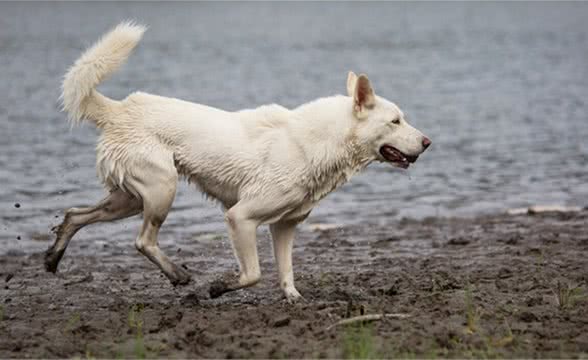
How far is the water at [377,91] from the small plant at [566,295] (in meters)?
4.76

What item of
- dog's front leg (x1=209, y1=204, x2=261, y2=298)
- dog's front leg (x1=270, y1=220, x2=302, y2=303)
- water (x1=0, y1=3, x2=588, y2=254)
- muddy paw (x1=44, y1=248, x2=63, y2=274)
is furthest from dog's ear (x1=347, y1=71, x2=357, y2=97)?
water (x1=0, y1=3, x2=588, y2=254)

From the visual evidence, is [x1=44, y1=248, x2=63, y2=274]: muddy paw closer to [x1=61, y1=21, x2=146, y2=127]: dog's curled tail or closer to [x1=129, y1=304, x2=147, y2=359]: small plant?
[x1=129, y1=304, x2=147, y2=359]: small plant

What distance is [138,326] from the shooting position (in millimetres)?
6887

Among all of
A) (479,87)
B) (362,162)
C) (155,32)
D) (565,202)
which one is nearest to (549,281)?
(362,162)

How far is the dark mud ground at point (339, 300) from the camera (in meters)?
6.46

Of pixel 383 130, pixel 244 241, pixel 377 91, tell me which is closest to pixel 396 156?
pixel 383 130

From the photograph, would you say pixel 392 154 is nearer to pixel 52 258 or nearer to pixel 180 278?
pixel 180 278

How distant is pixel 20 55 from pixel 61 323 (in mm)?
33951

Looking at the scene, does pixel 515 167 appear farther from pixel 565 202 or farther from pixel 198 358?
pixel 198 358

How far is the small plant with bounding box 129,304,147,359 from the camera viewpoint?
6.13 meters

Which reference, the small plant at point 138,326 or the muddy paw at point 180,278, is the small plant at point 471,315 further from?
the muddy paw at point 180,278

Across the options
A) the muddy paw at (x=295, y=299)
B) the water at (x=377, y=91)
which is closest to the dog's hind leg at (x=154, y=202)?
the muddy paw at (x=295, y=299)

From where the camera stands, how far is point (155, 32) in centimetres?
5938

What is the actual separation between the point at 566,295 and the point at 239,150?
2677 millimetres
